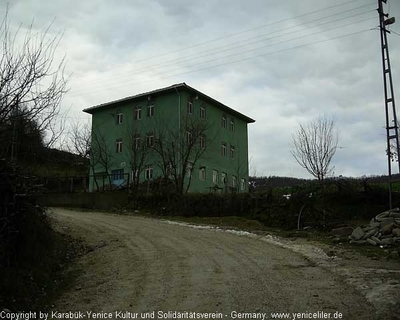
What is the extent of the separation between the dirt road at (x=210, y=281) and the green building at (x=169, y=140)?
1795cm

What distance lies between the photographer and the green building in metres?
34.5

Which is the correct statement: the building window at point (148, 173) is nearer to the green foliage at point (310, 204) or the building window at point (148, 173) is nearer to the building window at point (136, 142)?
the building window at point (136, 142)

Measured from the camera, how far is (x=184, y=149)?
33.1 meters

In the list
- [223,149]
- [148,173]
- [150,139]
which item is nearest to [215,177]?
[223,149]

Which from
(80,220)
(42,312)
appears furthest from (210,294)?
(80,220)

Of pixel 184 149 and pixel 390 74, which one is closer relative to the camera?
pixel 390 74

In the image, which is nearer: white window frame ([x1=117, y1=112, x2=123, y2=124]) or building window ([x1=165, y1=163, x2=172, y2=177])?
building window ([x1=165, y1=163, x2=172, y2=177])

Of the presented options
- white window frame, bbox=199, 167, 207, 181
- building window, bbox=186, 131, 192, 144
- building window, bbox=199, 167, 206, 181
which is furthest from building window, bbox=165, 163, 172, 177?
building window, bbox=199, 167, 206, 181

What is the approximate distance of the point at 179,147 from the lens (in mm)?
33250

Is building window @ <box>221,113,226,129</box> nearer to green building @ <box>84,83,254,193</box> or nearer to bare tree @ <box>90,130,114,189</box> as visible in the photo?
green building @ <box>84,83,254,193</box>

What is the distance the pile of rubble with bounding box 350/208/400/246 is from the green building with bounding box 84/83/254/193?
57.4ft

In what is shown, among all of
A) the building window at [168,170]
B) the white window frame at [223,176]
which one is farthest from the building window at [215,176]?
the building window at [168,170]

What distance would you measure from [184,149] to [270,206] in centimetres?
1168

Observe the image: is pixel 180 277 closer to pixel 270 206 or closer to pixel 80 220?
pixel 80 220
